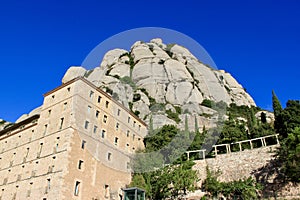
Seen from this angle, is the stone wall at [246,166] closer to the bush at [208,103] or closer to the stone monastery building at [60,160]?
the stone monastery building at [60,160]

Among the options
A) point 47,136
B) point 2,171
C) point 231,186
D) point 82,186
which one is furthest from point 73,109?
point 231,186

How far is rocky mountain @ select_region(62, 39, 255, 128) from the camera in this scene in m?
8.28

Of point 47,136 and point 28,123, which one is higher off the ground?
point 28,123

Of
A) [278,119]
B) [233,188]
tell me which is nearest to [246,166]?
[233,188]

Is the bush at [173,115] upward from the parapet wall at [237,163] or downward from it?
downward

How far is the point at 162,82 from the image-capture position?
28.5ft

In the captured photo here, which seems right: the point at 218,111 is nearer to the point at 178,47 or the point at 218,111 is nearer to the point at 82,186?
the point at 178,47

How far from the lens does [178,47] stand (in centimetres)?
902

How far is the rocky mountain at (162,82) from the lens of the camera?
27.2ft

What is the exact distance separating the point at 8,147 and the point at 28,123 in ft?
13.7

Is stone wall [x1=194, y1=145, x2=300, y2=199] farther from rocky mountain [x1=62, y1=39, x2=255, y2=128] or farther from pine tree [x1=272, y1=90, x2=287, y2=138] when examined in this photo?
rocky mountain [x1=62, y1=39, x2=255, y2=128]

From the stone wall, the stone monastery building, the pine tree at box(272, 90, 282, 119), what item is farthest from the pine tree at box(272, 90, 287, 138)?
the stone monastery building

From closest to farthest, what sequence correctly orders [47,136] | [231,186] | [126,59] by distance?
[126,59] → [231,186] → [47,136]

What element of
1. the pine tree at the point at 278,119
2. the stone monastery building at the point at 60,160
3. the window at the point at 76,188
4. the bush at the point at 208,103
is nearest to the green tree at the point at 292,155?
the pine tree at the point at 278,119
